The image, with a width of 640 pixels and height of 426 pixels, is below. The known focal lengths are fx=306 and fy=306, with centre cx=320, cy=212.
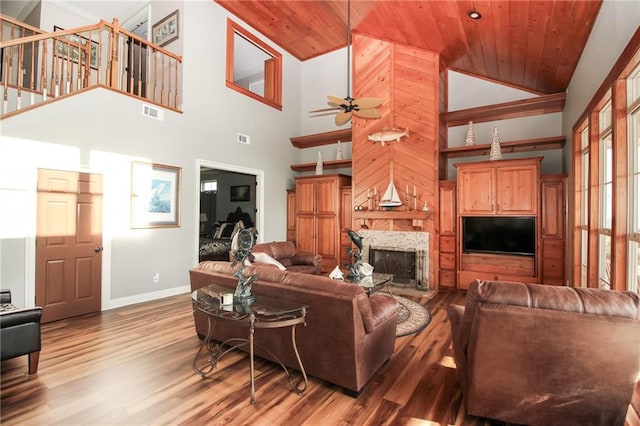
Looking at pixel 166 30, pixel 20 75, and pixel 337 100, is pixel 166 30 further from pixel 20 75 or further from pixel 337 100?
pixel 337 100

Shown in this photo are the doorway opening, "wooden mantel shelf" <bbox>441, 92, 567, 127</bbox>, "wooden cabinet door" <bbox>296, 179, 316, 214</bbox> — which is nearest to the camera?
"wooden mantel shelf" <bbox>441, 92, 567, 127</bbox>

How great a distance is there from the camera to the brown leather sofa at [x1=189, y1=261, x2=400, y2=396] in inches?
86.0

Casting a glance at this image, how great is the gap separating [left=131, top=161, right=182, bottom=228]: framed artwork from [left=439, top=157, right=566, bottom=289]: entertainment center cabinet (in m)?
4.93

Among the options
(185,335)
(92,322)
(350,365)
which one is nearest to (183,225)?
Answer: (92,322)

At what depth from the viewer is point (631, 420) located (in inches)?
79.8

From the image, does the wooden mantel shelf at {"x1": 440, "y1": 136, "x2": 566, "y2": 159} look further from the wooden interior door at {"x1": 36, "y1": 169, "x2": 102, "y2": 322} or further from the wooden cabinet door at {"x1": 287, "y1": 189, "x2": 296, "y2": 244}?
the wooden interior door at {"x1": 36, "y1": 169, "x2": 102, "y2": 322}

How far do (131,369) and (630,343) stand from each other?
11.4ft

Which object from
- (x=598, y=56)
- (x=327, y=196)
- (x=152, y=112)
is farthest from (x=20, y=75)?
(x=598, y=56)

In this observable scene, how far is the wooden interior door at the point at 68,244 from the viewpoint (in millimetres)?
3836

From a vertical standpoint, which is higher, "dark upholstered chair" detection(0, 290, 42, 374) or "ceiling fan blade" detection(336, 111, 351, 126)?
"ceiling fan blade" detection(336, 111, 351, 126)

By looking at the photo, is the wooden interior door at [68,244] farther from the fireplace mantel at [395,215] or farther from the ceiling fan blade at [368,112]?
the fireplace mantel at [395,215]

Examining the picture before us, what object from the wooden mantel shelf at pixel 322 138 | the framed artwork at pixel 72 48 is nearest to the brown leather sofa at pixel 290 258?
the wooden mantel shelf at pixel 322 138

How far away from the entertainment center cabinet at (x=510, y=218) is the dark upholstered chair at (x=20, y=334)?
5.68 m

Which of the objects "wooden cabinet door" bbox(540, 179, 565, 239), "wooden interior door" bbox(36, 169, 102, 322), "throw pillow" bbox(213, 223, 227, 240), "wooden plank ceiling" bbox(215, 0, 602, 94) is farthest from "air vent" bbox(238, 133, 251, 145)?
"wooden cabinet door" bbox(540, 179, 565, 239)
